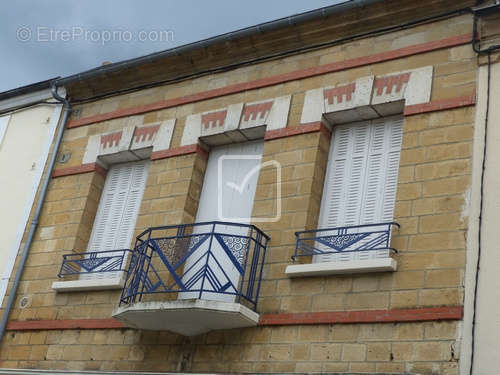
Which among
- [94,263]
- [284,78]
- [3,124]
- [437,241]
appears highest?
[284,78]

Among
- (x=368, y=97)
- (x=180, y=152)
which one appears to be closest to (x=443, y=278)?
(x=368, y=97)

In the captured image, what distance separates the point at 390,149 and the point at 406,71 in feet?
3.10

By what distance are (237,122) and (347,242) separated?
8.34 feet

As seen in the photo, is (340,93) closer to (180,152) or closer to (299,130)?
(299,130)

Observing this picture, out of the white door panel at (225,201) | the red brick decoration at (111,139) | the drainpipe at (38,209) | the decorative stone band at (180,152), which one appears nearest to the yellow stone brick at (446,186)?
the white door panel at (225,201)

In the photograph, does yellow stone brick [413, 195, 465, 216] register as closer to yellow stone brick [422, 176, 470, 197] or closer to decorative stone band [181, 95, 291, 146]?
yellow stone brick [422, 176, 470, 197]

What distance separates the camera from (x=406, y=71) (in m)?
9.88

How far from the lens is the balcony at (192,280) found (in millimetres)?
9086

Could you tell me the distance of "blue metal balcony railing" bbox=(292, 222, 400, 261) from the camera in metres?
9.02

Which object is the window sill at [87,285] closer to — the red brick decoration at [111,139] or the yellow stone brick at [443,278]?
the red brick decoration at [111,139]

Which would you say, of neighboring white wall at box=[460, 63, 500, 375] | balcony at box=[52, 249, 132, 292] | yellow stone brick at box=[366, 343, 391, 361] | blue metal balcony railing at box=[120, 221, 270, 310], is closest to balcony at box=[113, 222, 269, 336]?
blue metal balcony railing at box=[120, 221, 270, 310]

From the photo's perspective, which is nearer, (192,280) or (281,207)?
(281,207)

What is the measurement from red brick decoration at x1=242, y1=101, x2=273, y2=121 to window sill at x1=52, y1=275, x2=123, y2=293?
2644 millimetres

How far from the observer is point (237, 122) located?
10977mm
